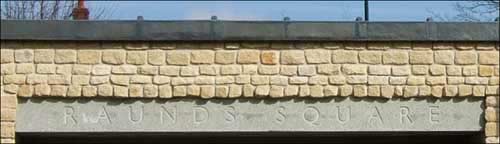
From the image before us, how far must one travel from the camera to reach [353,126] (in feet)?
35.0

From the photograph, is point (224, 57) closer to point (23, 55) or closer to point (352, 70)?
point (352, 70)

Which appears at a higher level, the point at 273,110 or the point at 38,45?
the point at 38,45

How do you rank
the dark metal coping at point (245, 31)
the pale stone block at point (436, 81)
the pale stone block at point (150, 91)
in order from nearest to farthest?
the dark metal coping at point (245, 31) < the pale stone block at point (150, 91) < the pale stone block at point (436, 81)

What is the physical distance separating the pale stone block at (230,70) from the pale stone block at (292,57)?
492 mm

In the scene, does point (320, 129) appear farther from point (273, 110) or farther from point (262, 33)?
point (262, 33)

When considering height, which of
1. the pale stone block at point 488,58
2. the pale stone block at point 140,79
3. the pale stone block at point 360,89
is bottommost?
the pale stone block at point 360,89

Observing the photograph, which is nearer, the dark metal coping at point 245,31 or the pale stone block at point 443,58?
the dark metal coping at point 245,31

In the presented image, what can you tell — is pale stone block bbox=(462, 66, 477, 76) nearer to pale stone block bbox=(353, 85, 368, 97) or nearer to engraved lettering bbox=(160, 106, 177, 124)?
pale stone block bbox=(353, 85, 368, 97)

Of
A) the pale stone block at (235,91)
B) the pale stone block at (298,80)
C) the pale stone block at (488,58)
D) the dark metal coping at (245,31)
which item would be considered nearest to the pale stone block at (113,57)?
the dark metal coping at (245,31)

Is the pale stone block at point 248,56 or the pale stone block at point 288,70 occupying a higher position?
the pale stone block at point 248,56

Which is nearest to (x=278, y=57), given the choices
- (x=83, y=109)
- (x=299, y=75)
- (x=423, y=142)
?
(x=299, y=75)

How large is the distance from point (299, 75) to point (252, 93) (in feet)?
1.80

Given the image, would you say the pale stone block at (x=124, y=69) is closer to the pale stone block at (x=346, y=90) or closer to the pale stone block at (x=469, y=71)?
the pale stone block at (x=346, y=90)

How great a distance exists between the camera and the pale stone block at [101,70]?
10414 mm
